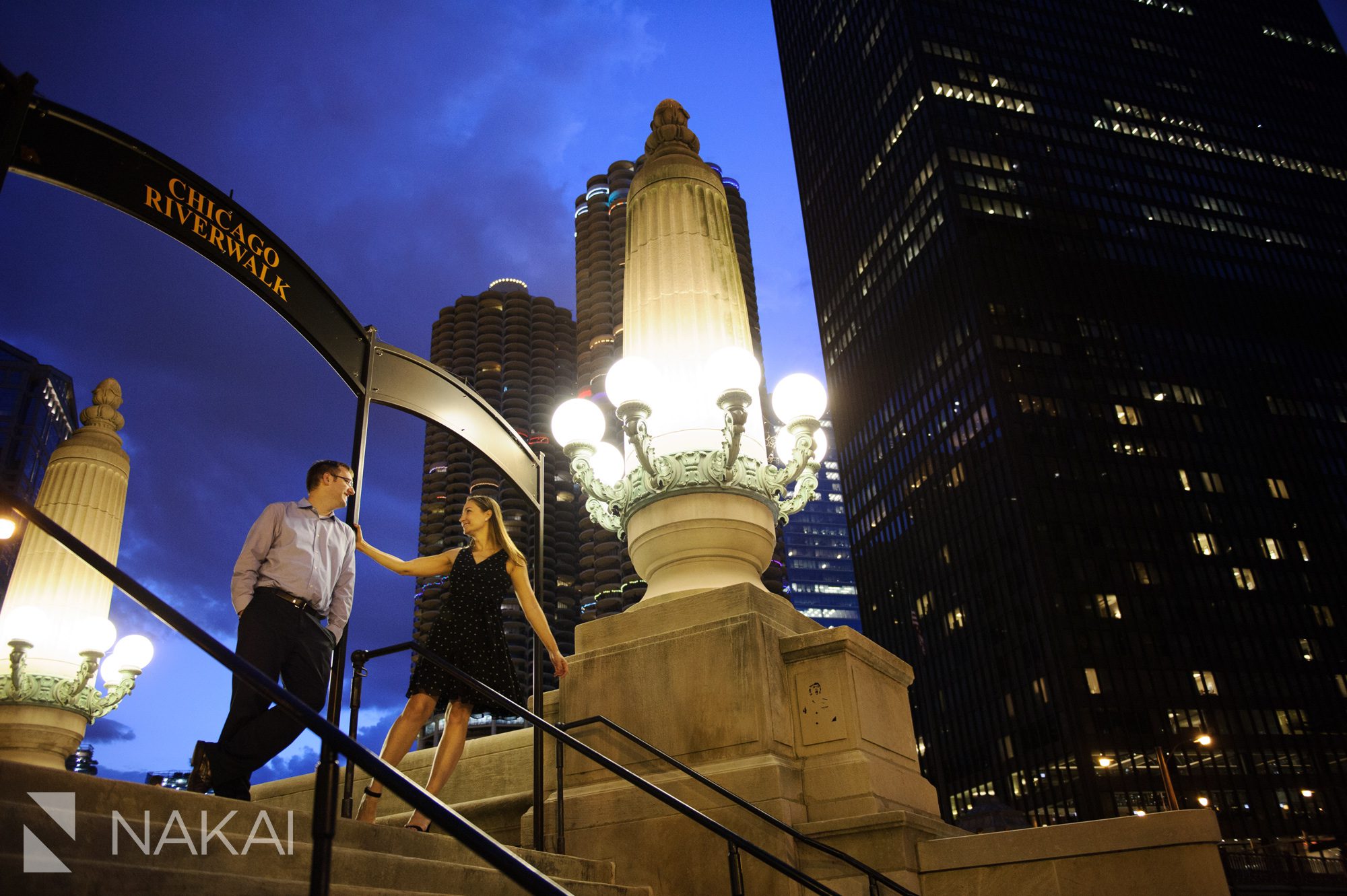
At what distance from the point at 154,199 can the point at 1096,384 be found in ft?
299

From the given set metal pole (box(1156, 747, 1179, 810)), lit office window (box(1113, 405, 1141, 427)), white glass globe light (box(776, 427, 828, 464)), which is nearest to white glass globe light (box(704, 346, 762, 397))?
white glass globe light (box(776, 427, 828, 464))

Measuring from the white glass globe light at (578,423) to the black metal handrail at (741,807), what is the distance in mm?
2590

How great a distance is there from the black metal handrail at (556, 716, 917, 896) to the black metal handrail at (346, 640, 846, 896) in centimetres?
17

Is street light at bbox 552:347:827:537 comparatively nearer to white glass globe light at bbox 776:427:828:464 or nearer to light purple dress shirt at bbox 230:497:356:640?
white glass globe light at bbox 776:427:828:464

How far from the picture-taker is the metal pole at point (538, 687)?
6.26m

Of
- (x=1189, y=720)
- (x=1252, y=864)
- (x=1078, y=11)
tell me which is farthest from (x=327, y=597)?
(x=1078, y=11)

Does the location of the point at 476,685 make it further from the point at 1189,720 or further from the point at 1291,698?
the point at 1291,698

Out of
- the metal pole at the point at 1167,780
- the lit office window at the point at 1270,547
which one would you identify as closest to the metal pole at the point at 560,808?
the metal pole at the point at 1167,780

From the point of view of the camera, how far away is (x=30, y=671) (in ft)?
43.4

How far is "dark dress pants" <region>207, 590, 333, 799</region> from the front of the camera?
186 inches

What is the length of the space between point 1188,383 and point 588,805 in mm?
97454

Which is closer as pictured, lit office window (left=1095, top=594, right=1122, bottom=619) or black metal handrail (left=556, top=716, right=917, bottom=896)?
black metal handrail (left=556, top=716, right=917, bottom=896)

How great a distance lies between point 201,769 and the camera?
15.6 ft

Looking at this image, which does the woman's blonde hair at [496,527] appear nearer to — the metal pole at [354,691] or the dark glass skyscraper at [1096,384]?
the metal pole at [354,691]
